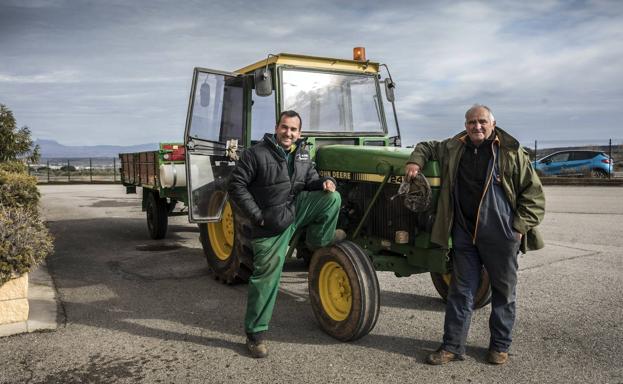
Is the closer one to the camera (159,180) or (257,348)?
(257,348)

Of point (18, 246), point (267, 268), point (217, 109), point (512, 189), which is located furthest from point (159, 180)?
point (512, 189)

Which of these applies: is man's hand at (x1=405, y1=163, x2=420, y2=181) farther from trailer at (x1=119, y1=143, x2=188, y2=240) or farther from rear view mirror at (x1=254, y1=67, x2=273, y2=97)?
trailer at (x1=119, y1=143, x2=188, y2=240)

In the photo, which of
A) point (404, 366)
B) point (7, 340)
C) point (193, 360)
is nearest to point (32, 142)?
point (7, 340)

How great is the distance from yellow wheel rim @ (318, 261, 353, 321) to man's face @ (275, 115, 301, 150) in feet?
3.62

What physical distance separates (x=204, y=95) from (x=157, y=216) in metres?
3.68

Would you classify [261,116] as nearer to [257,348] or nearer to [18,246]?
[18,246]

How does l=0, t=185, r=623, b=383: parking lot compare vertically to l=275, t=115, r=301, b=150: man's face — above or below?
below

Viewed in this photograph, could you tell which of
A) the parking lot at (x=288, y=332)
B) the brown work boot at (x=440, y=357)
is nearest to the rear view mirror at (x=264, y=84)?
the parking lot at (x=288, y=332)

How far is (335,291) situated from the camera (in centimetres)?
462

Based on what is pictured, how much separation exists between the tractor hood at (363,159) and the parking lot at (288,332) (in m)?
1.41

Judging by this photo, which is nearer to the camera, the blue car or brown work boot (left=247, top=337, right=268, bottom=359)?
brown work boot (left=247, top=337, right=268, bottom=359)

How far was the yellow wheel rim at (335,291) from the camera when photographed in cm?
448

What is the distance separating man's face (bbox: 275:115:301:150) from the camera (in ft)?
13.7

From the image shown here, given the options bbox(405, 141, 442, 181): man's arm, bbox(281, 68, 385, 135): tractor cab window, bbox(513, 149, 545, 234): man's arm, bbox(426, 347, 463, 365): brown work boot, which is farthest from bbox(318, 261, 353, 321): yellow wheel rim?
bbox(281, 68, 385, 135): tractor cab window
